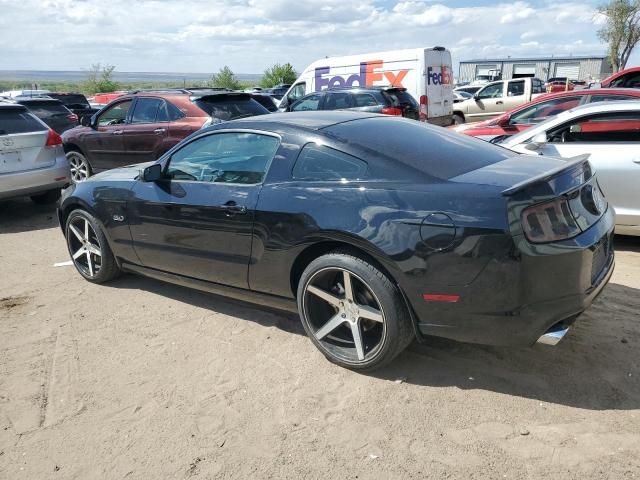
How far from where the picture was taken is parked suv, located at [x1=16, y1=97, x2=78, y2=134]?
12836mm

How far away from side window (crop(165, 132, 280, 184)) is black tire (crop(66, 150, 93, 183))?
6.07m

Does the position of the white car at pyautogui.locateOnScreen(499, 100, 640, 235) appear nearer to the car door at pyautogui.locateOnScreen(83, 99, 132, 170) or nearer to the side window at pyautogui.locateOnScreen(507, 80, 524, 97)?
the car door at pyautogui.locateOnScreen(83, 99, 132, 170)

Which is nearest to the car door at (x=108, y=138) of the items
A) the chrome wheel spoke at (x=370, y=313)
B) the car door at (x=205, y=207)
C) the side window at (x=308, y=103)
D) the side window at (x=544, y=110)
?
the side window at (x=308, y=103)

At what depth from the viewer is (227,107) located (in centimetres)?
849

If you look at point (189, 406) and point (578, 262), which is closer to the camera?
point (578, 262)

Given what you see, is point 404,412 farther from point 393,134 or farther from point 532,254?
point 393,134

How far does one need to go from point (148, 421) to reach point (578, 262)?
8.02ft

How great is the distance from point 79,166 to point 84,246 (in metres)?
5.30

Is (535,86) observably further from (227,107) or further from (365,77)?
(227,107)

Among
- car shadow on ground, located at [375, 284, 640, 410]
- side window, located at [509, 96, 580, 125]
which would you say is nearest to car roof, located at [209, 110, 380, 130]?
car shadow on ground, located at [375, 284, 640, 410]

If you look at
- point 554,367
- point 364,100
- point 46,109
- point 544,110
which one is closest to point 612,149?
point 544,110

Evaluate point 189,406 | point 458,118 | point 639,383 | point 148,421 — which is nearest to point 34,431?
point 148,421

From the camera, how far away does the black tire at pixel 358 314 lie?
121 inches

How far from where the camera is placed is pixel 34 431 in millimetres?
2992
